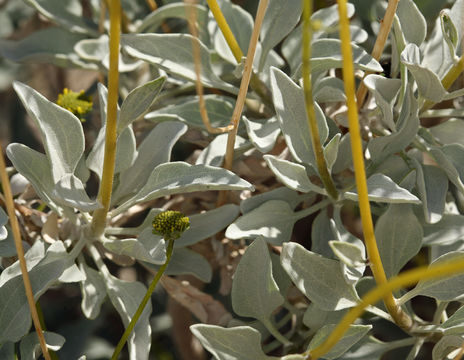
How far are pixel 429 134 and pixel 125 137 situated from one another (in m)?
0.33

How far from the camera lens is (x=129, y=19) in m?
1.01

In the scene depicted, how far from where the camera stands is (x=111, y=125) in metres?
0.57

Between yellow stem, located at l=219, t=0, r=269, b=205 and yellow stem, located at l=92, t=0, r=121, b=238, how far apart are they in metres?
0.12

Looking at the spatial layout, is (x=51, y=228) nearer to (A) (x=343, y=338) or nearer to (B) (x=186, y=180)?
(B) (x=186, y=180)

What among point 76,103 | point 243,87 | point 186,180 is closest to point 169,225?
point 186,180

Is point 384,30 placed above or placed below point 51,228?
above

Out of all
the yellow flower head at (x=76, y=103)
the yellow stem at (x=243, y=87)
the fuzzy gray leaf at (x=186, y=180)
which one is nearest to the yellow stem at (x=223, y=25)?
the yellow stem at (x=243, y=87)

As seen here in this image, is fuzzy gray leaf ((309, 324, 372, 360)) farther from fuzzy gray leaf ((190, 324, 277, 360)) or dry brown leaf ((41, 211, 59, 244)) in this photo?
dry brown leaf ((41, 211, 59, 244))

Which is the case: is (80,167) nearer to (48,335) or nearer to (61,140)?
(61,140)

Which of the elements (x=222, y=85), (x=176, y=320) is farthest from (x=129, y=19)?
(x=176, y=320)

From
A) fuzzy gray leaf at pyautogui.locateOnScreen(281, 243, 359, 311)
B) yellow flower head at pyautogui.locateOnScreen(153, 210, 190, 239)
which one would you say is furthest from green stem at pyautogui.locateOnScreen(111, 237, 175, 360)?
fuzzy gray leaf at pyautogui.locateOnScreen(281, 243, 359, 311)

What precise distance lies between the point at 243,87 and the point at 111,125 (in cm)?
14

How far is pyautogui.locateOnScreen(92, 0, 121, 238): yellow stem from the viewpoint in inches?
18.8

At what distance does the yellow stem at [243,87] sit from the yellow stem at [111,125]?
122 mm
